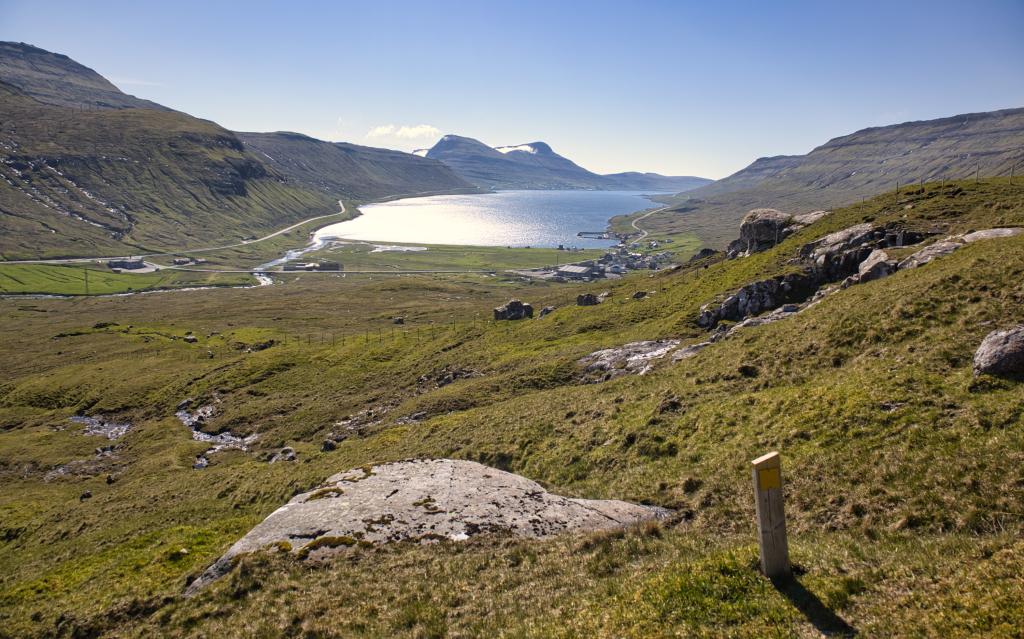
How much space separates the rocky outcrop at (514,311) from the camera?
97.1 metres

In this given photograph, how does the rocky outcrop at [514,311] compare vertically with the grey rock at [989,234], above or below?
below

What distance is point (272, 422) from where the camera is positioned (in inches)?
2594

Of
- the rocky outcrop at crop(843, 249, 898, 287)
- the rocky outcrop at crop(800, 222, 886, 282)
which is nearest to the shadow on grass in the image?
the rocky outcrop at crop(843, 249, 898, 287)

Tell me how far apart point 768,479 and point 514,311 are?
8577cm

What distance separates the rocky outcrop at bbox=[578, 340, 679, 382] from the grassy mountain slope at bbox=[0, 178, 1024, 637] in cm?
207

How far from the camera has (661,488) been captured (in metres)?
22.6

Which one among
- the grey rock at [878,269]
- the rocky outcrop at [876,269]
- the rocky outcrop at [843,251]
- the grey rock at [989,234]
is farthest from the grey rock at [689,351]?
the grey rock at [989,234]

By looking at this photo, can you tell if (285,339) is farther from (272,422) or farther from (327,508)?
(327,508)

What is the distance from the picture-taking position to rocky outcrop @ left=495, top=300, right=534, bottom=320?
3824 inches

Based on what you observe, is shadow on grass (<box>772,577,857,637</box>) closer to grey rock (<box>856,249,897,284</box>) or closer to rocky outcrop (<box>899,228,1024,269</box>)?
rocky outcrop (<box>899,228,1024,269</box>)

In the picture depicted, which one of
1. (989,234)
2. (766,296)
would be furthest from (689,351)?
(989,234)

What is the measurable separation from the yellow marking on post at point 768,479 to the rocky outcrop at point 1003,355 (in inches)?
612

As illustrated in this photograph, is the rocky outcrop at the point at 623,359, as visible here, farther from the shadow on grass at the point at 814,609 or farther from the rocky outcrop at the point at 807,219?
the rocky outcrop at the point at 807,219

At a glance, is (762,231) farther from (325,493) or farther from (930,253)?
(325,493)
